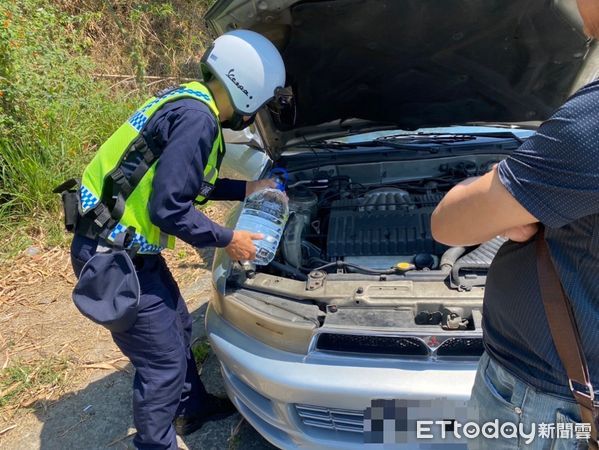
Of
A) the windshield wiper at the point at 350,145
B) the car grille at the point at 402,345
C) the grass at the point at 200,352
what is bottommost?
the grass at the point at 200,352

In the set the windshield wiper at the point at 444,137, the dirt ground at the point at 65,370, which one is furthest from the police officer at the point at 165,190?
the windshield wiper at the point at 444,137

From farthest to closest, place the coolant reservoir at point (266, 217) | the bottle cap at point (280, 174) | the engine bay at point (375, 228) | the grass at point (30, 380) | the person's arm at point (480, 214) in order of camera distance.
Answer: the grass at point (30, 380), the bottle cap at point (280, 174), the coolant reservoir at point (266, 217), the engine bay at point (375, 228), the person's arm at point (480, 214)

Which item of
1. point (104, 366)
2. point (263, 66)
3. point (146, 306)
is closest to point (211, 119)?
point (263, 66)

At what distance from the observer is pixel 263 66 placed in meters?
2.28

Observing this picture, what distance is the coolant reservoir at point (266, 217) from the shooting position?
2494mm

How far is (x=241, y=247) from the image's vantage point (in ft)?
7.51

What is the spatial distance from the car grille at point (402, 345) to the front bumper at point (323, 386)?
0.05 metres

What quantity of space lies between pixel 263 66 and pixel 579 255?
1587 mm

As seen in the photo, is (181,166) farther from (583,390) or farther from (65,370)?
(65,370)

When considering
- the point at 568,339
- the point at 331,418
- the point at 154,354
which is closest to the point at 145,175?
the point at 154,354

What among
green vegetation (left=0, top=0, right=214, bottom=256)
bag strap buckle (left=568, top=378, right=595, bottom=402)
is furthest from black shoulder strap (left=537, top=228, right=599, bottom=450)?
green vegetation (left=0, top=0, right=214, bottom=256)

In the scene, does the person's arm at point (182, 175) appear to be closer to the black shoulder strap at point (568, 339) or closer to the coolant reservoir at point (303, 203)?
the coolant reservoir at point (303, 203)

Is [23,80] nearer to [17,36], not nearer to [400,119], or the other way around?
[17,36]

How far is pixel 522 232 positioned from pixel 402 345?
96 centimetres
